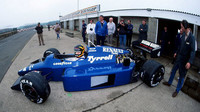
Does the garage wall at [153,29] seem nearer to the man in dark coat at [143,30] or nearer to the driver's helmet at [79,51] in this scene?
the man in dark coat at [143,30]

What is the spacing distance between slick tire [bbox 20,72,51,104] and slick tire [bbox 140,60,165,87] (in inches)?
103

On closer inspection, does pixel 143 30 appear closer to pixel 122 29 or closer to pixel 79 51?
pixel 122 29

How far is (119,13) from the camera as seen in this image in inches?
371

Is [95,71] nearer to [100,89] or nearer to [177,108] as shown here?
[100,89]

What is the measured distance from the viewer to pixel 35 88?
8.93ft

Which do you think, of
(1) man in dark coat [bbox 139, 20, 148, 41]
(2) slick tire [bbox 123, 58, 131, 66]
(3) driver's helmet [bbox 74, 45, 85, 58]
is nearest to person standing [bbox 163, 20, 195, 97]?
(2) slick tire [bbox 123, 58, 131, 66]

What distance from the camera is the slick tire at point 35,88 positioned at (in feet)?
8.96

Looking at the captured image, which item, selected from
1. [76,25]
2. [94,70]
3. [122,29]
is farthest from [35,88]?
[76,25]

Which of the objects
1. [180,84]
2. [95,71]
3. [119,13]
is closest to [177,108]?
[180,84]

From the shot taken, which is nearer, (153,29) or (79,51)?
(79,51)

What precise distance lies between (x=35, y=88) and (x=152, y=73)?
2.94 metres

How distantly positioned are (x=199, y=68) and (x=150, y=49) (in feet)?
6.18

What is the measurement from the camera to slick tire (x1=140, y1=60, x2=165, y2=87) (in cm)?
340

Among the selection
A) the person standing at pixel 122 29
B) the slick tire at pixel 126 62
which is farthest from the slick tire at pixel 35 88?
the person standing at pixel 122 29
